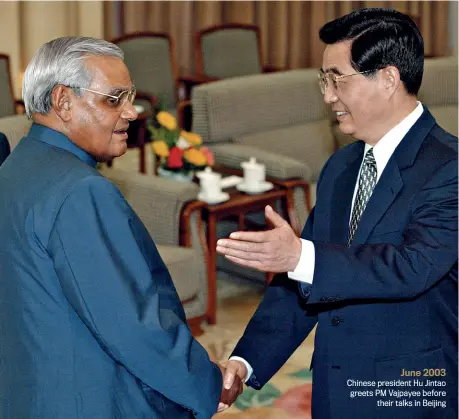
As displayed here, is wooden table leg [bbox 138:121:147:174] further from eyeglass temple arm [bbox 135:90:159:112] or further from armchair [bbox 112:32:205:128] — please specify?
armchair [bbox 112:32:205:128]

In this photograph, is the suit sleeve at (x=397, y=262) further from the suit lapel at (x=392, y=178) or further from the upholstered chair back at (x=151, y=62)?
the upholstered chair back at (x=151, y=62)

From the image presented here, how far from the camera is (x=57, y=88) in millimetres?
2057

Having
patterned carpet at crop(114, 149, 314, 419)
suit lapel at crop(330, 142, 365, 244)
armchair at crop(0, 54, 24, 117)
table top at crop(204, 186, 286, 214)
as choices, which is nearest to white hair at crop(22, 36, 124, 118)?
suit lapel at crop(330, 142, 365, 244)

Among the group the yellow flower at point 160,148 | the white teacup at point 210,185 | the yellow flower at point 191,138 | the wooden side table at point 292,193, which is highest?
the yellow flower at point 191,138

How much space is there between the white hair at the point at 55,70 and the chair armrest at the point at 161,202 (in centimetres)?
275

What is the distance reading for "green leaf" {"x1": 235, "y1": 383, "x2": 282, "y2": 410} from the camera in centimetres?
409

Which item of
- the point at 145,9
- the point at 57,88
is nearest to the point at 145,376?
the point at 57,88

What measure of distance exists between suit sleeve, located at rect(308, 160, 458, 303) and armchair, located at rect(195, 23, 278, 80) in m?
5.47

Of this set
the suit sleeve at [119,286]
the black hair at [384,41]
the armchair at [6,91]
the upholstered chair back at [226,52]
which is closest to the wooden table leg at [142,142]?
the upholstered chair back at [226,52]

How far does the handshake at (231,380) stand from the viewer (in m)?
2.37

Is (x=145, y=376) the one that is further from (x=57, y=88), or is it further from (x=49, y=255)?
(x=57, y=88)

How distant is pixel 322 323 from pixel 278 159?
10.7 ft

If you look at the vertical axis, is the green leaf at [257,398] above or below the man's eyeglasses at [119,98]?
below

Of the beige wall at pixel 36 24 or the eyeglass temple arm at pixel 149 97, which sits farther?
the beige wall at pixel 36 24
